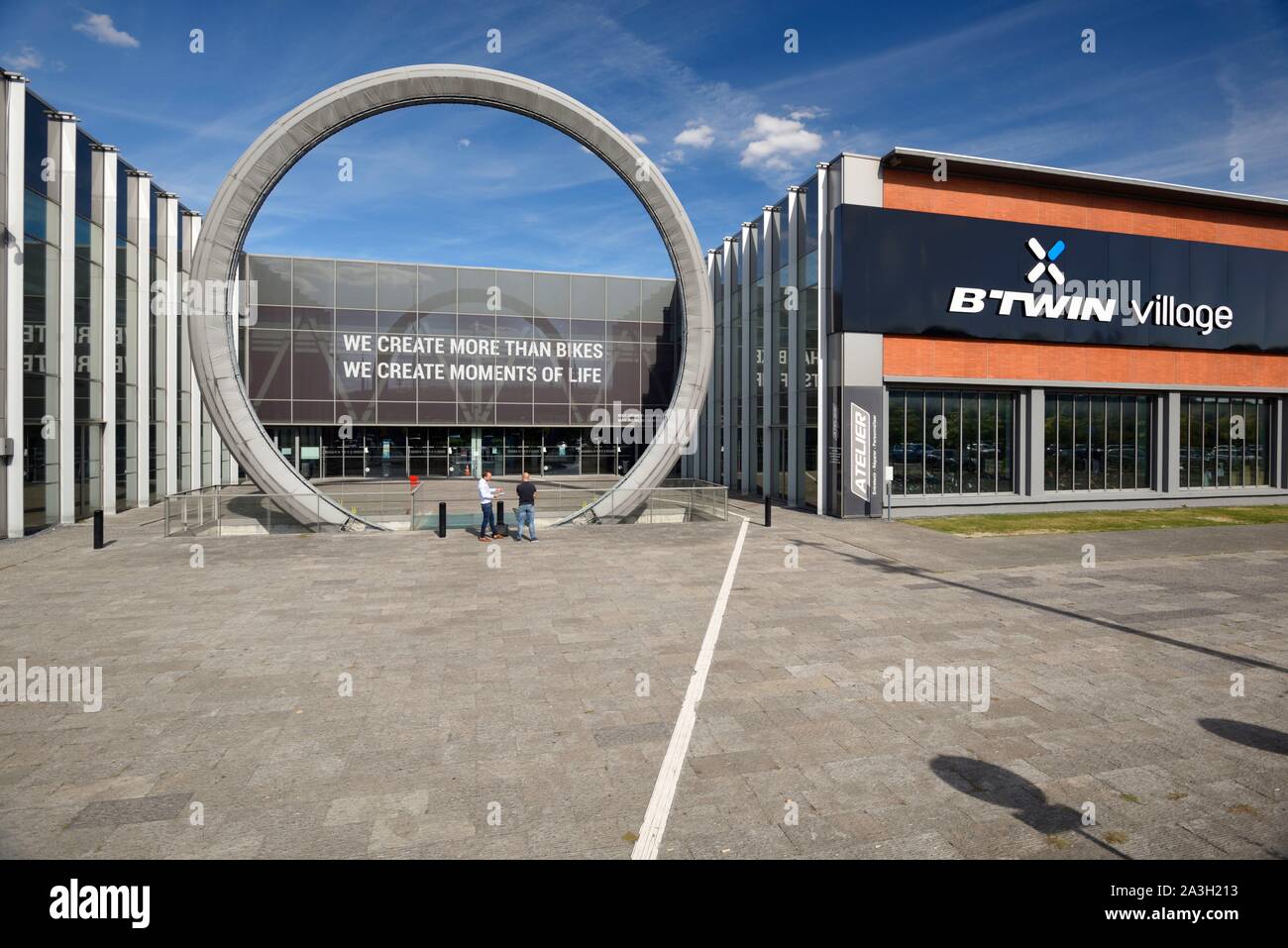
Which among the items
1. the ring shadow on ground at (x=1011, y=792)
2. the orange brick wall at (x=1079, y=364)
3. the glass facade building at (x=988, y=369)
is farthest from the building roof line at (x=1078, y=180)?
the ring shadow on ground at (x=1011, y=792)

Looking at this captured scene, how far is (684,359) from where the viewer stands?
21922 millimetres

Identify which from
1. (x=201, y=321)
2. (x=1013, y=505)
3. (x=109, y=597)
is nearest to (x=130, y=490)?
(x=201, y=321)

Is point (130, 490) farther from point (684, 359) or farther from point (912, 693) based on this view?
point (912, 693)

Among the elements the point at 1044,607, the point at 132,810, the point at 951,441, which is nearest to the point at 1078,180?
the point at 951,441

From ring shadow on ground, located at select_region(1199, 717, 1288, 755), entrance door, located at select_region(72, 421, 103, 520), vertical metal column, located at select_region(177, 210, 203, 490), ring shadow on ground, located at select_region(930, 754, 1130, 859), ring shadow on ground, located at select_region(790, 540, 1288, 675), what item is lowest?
ring shadow on ground, located at select_region(930, 754, 1130, 859)

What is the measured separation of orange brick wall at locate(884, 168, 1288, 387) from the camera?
2441 cm

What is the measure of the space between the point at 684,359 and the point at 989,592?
37.8 ft

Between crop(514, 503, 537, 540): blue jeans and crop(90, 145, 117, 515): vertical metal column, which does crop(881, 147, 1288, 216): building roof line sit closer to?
crop(514, 503, 537, 540): blue jeans

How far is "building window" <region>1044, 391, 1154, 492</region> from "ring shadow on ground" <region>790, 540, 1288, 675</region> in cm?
1369

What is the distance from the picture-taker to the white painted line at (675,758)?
5160 millimetres

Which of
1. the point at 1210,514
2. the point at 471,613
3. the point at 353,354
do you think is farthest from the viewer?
the point at 353,354

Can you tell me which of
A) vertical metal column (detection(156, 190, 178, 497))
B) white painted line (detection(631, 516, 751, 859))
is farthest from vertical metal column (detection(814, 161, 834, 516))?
vertical metal column (detection(156, 190, 178, 497))

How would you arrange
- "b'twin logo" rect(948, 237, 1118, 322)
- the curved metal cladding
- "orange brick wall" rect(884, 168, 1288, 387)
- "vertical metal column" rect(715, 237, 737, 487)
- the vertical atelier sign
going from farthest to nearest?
"vertical metal column" rect(715, 237, 737, 487), "b'twin logo" rect(948, 237, 1118, 322), "orange brick wall" rect(884, 168, 1288, 387), the vertical atelier sign, the curved metal cladding
